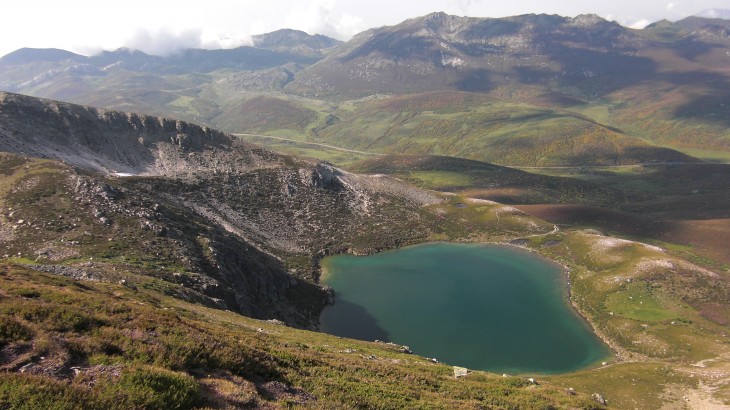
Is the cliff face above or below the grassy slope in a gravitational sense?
above

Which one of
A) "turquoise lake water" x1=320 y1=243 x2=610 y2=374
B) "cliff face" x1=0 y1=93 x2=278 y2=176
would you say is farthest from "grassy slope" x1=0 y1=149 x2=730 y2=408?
"cliff face" x1=0 y1=93 x2=278 y2=176

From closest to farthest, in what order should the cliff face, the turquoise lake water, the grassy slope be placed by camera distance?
the grassy slope < the turquoise lake water < the cliff face

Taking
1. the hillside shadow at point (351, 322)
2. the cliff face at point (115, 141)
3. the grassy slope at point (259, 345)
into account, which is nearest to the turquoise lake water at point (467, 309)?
the hillside shadow at point (351, 322)

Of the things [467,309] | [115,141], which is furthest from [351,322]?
[115,141]

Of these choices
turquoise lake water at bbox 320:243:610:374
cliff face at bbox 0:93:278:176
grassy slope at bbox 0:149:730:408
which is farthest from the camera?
cliff face at bbox 0:93:278:176

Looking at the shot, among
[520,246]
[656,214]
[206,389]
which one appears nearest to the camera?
[206,389]

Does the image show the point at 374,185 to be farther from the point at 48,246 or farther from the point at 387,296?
the point at 48,246

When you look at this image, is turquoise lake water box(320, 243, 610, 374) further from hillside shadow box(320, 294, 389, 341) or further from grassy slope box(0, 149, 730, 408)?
grassy slope box(0, 149, 730, 408)

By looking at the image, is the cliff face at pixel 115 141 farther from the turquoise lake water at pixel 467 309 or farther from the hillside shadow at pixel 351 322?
the hillside shadow at pixel 351 322

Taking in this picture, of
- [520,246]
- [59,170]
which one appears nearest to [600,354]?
[520,246]
